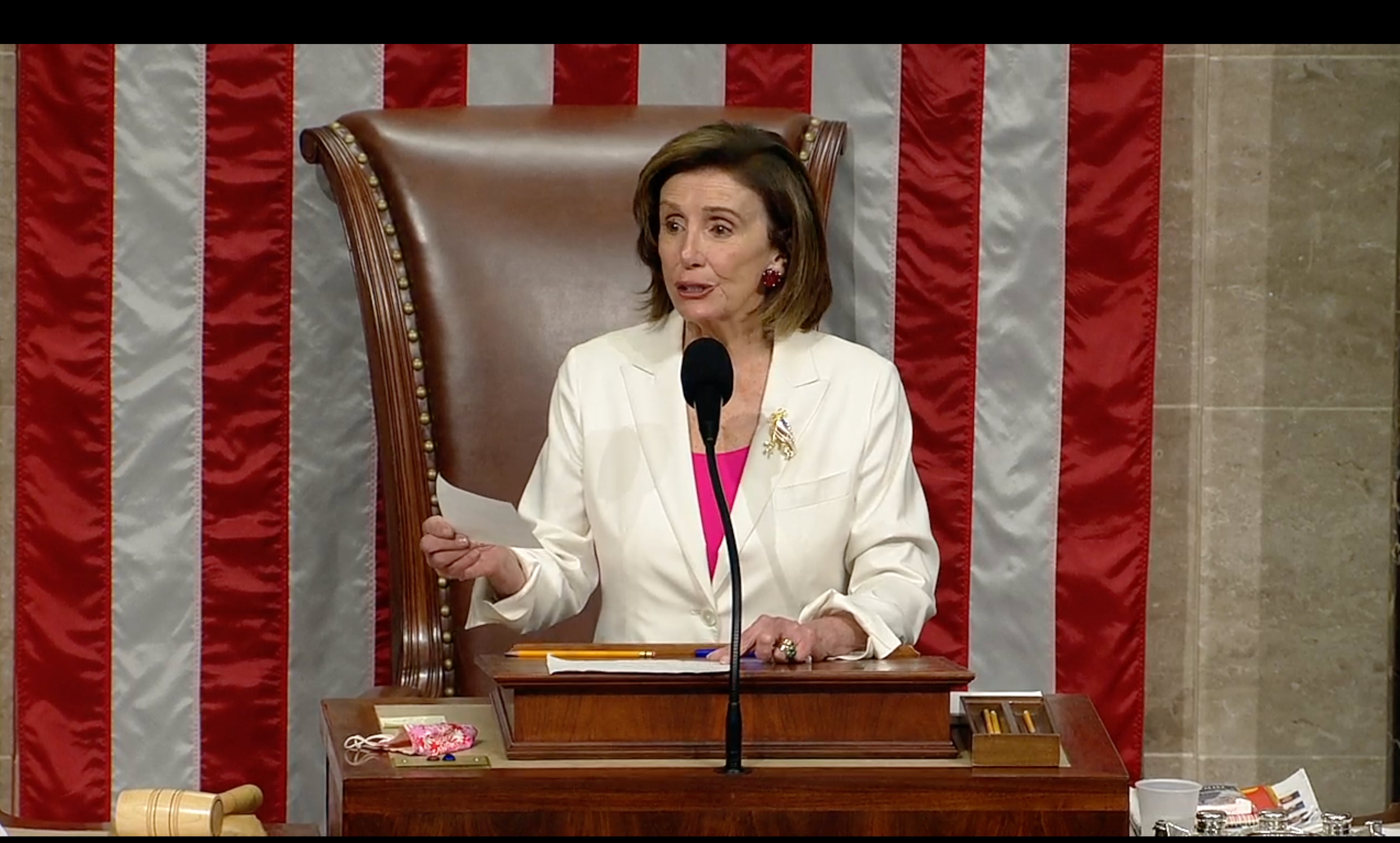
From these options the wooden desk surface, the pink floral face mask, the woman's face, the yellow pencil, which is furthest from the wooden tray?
the woman's face

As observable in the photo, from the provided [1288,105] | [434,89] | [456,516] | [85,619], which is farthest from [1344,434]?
[85,619]

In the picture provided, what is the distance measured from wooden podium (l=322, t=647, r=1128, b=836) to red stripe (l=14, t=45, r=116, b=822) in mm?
1711

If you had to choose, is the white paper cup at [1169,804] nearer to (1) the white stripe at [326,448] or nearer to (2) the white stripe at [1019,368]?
(2) the white stripe at [1019,368]

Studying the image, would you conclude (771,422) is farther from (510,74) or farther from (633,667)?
(510,74)

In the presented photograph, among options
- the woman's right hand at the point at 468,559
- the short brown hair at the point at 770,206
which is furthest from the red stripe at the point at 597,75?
the woman's right hand at the point at 468,559

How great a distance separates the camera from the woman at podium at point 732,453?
3113 millimetres

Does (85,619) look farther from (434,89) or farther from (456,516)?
(456,516)

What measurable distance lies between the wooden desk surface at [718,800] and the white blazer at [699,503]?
900mm

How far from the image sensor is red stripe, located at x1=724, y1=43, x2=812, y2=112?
390 cm

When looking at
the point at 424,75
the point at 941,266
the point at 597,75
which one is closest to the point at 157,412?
the point at 424,75

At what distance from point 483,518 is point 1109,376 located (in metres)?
1.87

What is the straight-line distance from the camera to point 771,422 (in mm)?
3150

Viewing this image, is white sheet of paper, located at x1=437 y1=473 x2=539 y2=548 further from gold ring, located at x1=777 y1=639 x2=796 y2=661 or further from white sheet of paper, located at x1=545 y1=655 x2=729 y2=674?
gold ring, located at x1=777 y1=639 x2=796 y2=661

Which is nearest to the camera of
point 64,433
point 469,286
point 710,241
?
point 710,241
